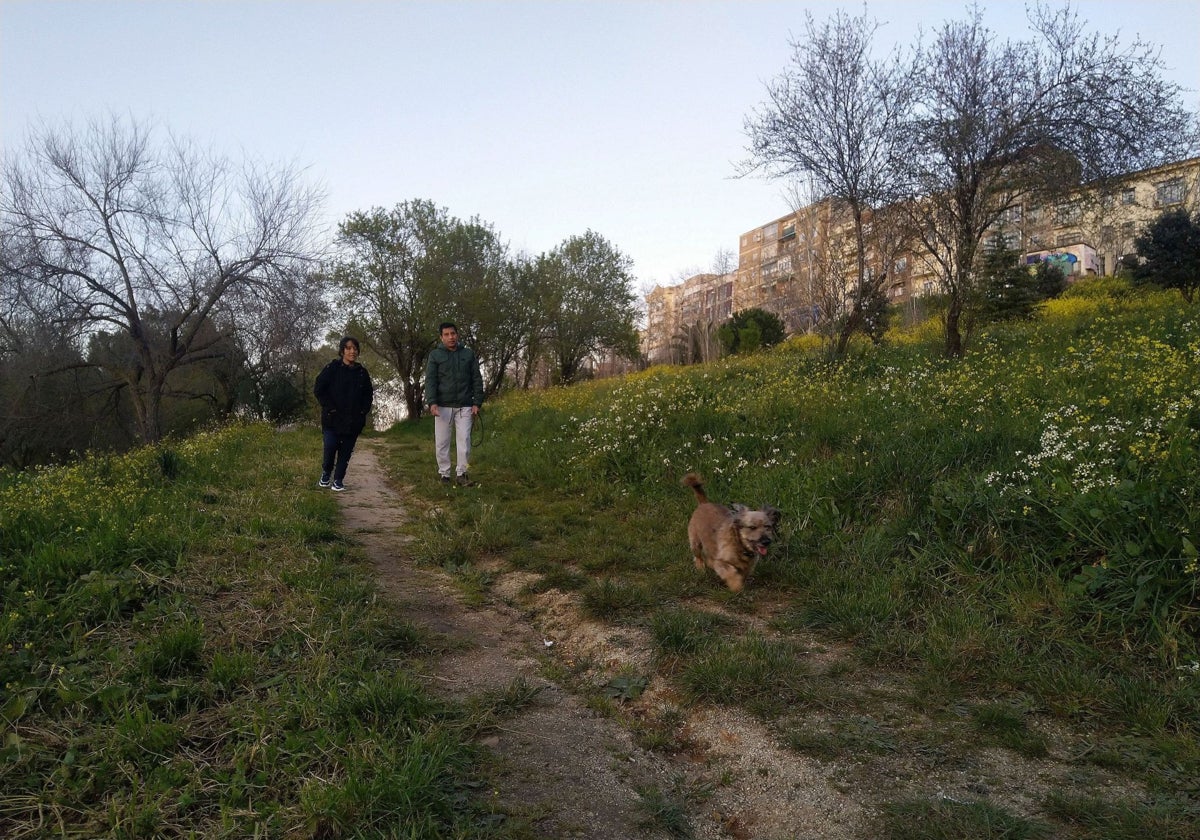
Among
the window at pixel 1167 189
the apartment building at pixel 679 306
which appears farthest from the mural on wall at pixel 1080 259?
the apartment building at pixel 679 306

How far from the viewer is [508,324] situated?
33.4 m

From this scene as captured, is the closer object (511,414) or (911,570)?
(911,570)

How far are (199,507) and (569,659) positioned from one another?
4102 millimetres

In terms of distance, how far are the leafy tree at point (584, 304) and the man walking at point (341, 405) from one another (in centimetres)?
2640

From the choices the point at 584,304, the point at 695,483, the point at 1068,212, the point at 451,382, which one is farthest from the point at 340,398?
the point at 584,304

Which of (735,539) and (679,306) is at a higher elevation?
(679,306)

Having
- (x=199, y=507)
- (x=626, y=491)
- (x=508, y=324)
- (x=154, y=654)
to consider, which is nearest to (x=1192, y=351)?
(x=626, y=491)

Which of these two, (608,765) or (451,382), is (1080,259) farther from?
(608,765)

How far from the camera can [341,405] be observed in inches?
320

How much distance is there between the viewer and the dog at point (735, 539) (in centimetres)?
461

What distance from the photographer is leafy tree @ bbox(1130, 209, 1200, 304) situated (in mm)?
13914

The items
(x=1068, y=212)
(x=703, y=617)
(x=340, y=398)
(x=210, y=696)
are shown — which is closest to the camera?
(x=210, y=696)

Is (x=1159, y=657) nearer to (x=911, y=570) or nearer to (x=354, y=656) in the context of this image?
(x=911, y=570)

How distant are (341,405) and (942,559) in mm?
6619
